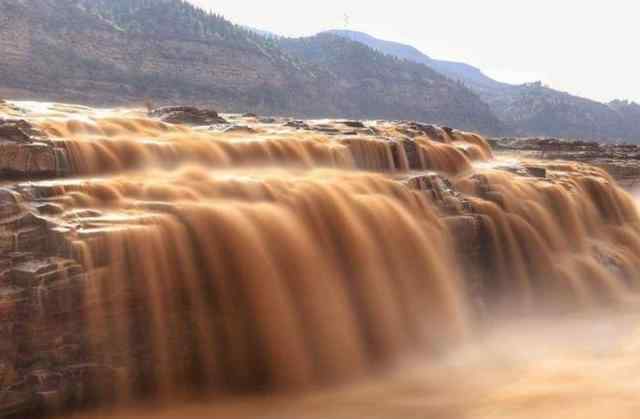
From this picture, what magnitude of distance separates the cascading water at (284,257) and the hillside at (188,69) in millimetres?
50193

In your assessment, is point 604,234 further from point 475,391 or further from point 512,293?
point 475,391

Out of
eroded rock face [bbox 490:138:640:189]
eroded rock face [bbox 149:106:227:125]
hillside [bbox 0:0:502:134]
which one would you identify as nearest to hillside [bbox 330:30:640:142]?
hillside [bbox 0:0:502:134]

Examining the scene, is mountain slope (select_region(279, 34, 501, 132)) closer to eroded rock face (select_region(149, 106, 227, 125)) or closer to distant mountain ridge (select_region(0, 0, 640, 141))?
distant mountain ridge (select_region(0, 0, 640, 141))

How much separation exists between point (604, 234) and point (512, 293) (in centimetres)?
368

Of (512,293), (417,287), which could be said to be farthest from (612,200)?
(417,287)

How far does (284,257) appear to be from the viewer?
273 inches

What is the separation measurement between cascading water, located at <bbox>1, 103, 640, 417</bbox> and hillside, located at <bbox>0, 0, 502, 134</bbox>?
50.2 meters

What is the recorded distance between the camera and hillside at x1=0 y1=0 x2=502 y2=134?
5806 cm

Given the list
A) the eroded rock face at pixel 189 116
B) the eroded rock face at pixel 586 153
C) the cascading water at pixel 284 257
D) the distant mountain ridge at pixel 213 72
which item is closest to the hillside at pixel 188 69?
the distant mountain ridge at pixel 213 72

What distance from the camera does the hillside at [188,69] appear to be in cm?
5806

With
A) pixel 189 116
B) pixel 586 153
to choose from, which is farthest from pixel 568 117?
pixel 189 116

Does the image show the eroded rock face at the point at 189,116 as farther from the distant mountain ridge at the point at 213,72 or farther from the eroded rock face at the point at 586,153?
the distant mountain ridge at the point at 213,72

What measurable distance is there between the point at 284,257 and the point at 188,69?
228 ft

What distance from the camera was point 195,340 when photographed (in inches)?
240
